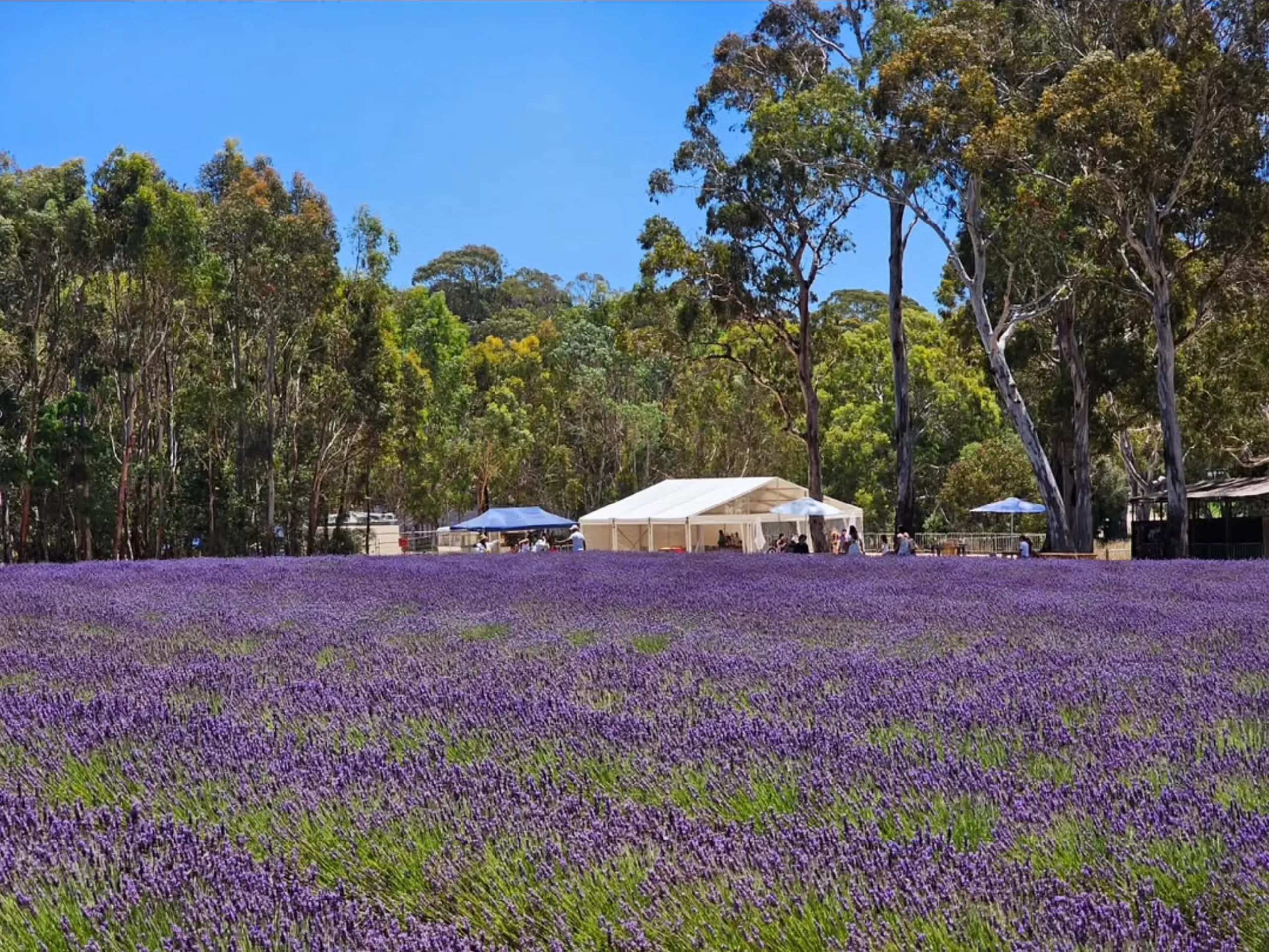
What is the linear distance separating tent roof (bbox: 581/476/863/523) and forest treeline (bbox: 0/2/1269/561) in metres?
2.50

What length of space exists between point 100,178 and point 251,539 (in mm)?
12037

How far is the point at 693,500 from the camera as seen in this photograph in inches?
1388

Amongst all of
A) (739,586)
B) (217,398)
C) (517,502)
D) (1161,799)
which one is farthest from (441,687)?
(517,502)

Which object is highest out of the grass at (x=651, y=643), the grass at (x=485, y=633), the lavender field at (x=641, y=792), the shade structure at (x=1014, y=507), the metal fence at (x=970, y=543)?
the shade structure at (x=1014, y=507)

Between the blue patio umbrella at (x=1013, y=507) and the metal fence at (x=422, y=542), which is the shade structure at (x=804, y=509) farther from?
the metal fence at (x=422, y=542)

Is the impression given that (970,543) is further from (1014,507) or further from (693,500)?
(693,500)

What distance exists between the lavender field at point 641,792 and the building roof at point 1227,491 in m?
24.4

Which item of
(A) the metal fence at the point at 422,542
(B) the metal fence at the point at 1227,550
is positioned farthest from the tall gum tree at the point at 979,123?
(A) the metal fence at the point at 422,542

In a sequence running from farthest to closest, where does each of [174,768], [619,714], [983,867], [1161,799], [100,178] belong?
[100,178]
[619,714]
[174,768]
[1161,799]
[983,867]

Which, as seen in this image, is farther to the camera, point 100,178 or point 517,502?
point 517,502

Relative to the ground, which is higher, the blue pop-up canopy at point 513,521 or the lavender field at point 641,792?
the blue pop-up canopy at point 513,521

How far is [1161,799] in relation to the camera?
3.25 metres

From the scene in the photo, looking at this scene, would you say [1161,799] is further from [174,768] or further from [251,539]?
[251,539]

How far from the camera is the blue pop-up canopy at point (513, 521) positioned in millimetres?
35031
